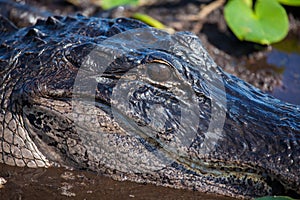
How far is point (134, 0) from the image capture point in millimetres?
5336

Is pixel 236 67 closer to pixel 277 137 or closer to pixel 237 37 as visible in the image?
pixel 237 37

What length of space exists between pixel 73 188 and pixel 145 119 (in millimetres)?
547

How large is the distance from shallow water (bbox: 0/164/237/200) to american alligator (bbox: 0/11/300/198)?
1.8 inches

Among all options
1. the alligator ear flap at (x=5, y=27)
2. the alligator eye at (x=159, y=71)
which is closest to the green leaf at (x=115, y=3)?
the alligator ear flap at (x=5, y=27)

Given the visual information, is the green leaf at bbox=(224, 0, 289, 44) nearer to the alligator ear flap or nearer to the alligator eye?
the alligator ear flap

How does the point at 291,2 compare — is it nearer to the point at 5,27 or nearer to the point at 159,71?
the point at 5,27

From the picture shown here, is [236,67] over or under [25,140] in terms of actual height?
over

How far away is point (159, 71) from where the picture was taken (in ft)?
9.36

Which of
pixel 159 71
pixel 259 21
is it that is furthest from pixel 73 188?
pixel 259 21

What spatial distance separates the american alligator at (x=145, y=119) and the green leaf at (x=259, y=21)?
2158 mm

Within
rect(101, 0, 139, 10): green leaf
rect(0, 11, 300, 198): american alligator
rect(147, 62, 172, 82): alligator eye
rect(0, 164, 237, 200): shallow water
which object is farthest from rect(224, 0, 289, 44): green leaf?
rect(0, 164, 237, 200): shallow water

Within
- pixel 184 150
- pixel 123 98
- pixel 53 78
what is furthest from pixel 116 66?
pixel 184 150

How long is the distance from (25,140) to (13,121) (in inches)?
5.1

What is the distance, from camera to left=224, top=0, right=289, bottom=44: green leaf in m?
5.15
